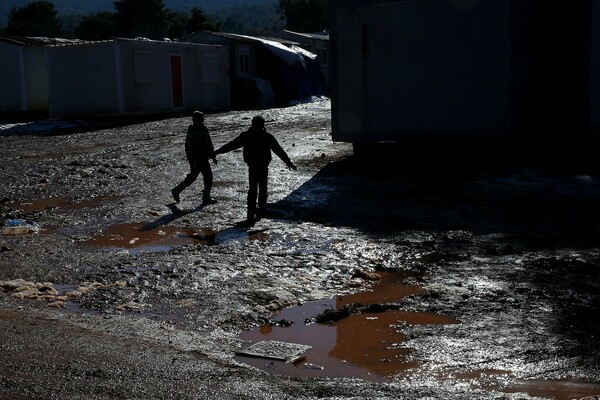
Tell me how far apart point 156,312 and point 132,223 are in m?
4.81

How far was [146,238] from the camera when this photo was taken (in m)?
11.0

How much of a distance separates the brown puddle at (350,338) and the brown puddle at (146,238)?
319 centimetres

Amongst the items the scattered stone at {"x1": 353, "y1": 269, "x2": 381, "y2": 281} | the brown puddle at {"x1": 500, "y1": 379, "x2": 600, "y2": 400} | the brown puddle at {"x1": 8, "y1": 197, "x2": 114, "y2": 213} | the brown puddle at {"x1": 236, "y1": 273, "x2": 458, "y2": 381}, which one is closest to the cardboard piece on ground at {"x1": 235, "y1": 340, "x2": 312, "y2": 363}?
the brown puddle at {"x1": 236, "y1": 273, "x2": 458, "y2": 381}

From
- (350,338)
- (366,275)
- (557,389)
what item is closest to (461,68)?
(366,275)

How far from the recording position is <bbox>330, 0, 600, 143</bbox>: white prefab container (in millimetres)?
16156

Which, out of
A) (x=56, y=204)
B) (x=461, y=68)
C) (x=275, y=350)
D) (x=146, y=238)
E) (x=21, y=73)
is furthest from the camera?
(x=21, y=73)

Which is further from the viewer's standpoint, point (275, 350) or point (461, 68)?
point (461, 68)

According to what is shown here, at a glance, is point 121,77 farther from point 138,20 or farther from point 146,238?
point 138,20

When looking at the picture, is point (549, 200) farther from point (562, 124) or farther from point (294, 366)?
point (294, 366)

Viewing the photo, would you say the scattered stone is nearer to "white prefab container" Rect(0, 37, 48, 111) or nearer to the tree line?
"white prefab container" Rect(0, 37, 48, 111)

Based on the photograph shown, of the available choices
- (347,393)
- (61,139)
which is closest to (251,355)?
(347,393)

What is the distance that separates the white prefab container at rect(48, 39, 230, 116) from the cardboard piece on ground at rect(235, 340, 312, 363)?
83.0ft

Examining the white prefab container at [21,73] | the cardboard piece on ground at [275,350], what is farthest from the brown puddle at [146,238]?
the white prefab container at [21,73]

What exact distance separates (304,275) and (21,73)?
1119 inches
